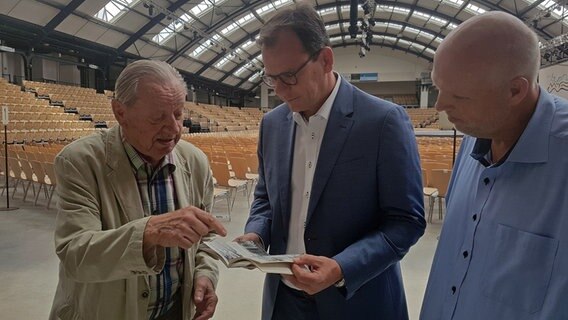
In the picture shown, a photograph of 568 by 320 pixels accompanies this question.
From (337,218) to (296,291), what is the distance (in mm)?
331

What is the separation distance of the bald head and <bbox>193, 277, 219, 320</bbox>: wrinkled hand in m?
1.13

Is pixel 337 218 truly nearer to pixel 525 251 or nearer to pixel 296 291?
pixel 296 291

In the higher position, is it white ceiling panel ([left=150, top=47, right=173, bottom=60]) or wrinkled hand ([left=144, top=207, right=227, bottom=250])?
white ceiling panel ([left=150, top=47, right=173, bottom=60])

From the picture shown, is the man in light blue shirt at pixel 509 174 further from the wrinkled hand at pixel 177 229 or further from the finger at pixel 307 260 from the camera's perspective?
the wrinkled hand at pixel 177 229

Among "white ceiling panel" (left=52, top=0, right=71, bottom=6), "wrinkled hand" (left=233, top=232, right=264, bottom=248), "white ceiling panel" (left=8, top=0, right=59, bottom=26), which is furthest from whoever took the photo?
"white ceiling panel" (left=52, top=0, right=71, bottom=6)

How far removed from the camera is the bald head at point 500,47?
0.85 metres

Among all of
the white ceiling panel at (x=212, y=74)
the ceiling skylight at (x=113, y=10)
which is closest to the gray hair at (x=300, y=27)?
the ceiling skylight at (x=113, y=10)

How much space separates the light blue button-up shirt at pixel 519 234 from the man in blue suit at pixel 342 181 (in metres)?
0.21

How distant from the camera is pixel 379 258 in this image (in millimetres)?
1155

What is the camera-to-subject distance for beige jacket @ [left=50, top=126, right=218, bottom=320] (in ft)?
3.48

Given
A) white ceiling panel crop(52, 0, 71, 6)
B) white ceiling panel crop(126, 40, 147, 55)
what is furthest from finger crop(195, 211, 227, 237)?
white ceiling panel crop(126, 40, 147, 55)

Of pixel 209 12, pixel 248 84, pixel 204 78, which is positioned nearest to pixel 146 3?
pixel 209 12

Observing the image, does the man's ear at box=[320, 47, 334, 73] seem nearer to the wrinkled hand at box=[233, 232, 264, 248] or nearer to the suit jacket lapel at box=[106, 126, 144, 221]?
the wrinkled hand at box=[233, 232, 264, 248]

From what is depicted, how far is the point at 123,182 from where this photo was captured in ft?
4.04
